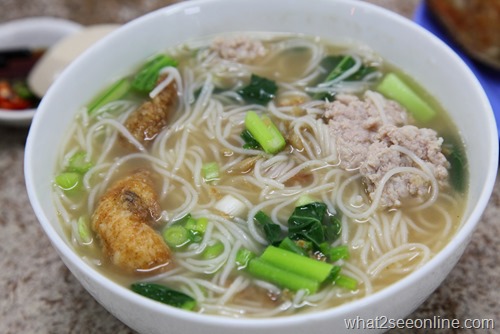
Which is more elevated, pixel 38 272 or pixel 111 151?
pixel 111 151

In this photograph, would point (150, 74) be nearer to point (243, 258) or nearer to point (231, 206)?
point (231, 206)

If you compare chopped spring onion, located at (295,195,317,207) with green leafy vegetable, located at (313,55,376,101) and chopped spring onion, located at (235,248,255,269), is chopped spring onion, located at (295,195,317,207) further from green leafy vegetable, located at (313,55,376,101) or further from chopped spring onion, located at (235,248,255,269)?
green leafy vegetable, located at (313,55,376,101)

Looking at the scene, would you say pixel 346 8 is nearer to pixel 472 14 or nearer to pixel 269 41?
pixel 269 41

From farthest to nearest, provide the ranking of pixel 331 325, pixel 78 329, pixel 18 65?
pixel 18 65 < pixel 78 329 < pixel 331 325

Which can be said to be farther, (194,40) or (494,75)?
(494,75)

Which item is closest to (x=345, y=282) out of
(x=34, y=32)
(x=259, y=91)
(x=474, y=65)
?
(x=259, y=91)

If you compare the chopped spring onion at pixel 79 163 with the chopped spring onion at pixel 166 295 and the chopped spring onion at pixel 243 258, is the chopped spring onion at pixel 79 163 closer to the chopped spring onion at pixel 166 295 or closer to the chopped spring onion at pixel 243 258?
the chopped spring onion at pixel 166 295

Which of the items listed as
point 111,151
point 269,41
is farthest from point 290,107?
point 111,151

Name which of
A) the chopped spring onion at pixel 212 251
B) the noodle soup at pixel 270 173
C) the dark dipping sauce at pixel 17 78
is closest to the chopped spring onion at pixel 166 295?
the noodle soup at pixel 270 173
